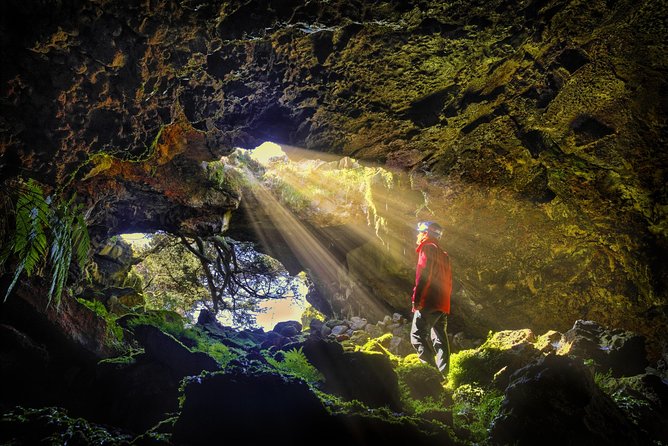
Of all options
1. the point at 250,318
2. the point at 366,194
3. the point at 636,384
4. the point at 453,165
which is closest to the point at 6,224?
the point at 453,165

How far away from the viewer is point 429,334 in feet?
17.3

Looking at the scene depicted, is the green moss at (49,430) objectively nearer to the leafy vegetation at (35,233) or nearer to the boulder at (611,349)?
the leafy vegetation at (35,233)

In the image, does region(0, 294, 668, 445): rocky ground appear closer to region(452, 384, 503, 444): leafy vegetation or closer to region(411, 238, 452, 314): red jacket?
region(452, 384, 503, 444): leafy vegetation

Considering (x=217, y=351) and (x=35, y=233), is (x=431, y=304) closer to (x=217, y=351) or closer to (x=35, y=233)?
(x=217, y=351)

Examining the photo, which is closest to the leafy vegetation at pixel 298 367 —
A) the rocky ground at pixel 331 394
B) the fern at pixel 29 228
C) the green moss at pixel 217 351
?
the rocky ground at pixel 331 394

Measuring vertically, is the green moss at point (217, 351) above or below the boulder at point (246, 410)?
above

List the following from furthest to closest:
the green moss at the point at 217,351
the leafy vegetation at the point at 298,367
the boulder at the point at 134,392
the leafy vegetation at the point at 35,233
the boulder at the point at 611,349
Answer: the green moss at the point at 217,351
the boulder at the point at 611,349
the leafy vegetation at the point at 298,367
the boulder at the point at 134,392
the leafy vegetation at the point at 35,233

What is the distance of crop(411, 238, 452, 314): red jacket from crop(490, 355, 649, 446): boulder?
7.62 feet

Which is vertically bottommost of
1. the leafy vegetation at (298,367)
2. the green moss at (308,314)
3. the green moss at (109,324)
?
the leafy vegetation at (298,367)

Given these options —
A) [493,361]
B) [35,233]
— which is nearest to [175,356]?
[35,233]

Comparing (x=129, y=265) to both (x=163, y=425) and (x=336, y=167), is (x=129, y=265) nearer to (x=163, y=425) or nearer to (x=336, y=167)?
(x=336, y=167)

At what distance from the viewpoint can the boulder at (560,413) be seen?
2.46 metres

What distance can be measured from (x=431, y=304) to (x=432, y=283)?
13.3 inches

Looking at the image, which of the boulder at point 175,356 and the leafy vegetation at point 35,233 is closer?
the leafy vegetation at point 35,233
